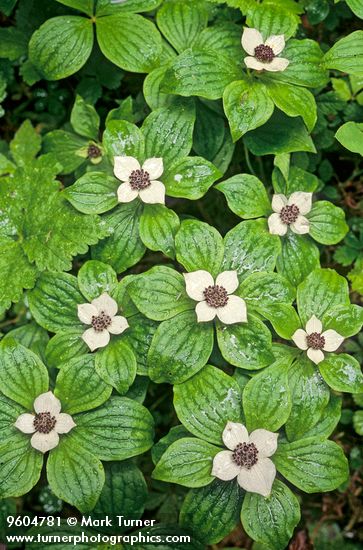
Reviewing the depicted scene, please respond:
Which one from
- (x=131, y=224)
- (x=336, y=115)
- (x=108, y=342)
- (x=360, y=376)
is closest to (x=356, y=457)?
(x=360, y=376)

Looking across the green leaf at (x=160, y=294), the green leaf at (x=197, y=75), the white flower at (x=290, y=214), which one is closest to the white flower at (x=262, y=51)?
the green leaf at (x=197, y=75)

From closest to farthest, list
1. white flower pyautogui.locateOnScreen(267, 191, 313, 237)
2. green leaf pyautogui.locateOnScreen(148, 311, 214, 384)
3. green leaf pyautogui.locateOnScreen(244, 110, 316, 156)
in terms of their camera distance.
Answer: green leaf pyautogui.locateOnScreen(148, 311, 214, 384) < white flower pyautogui.locateOnScreen(267, 191, 313, 237) < green leaf pyautogui.locateOnScreen(244, 110, 316, 156)

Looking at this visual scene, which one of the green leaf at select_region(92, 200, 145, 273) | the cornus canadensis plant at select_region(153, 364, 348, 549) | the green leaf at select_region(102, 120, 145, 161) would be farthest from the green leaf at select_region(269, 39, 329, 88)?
the cornus canadensis plant at select_region(153, 364, 348, 549)

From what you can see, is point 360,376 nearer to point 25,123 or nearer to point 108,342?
point 108,342

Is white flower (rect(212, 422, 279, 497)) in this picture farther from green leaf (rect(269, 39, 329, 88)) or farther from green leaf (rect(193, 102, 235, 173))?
green leaf (rect(269, 39, 329, 88))

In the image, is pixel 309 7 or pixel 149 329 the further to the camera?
pixel 309 7
